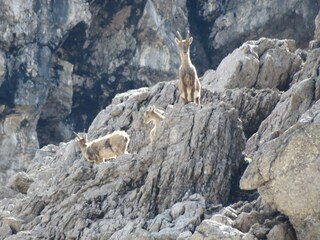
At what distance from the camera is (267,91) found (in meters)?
38.7

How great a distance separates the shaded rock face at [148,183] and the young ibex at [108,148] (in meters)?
1.27

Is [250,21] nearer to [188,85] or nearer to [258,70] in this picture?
[258,70]

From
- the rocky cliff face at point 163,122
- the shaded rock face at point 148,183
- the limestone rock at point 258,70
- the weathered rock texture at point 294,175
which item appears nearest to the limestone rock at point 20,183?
the rocky cliff face at point 163,122

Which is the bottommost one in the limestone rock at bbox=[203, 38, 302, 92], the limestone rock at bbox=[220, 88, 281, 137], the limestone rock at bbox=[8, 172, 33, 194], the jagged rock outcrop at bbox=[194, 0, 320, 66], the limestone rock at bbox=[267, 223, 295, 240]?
the limestone rock at bbox=[267, 223, 295, 240]

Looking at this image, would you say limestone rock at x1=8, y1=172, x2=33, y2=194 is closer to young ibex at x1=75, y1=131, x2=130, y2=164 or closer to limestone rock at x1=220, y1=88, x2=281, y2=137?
young ibex at x1=75, y1=131, x2=130, y2=164

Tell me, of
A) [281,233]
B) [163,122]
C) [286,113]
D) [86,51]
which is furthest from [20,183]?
[86,51]

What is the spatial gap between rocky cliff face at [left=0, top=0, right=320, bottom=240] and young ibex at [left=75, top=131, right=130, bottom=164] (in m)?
1.42

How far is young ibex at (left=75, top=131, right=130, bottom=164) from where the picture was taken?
35875mm

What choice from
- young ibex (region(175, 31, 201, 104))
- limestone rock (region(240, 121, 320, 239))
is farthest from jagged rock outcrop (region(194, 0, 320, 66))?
limestone rock (region(240, 121, 320, 239))

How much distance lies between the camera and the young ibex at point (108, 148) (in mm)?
35875

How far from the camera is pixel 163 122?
3303 cm

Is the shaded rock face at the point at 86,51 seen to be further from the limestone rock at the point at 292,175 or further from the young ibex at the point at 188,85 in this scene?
the limestone rock at the point at 292,175

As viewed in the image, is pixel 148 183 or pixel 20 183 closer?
pixel 148 183

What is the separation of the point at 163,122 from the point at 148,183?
2827 millimetres
